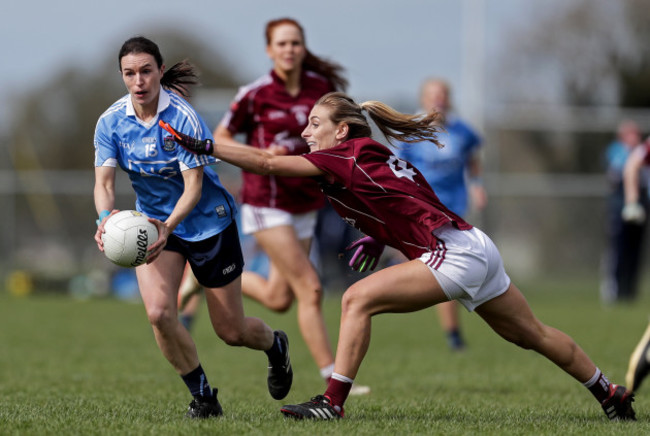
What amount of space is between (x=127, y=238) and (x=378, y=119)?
1480 millimetres

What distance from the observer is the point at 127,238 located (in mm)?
4816

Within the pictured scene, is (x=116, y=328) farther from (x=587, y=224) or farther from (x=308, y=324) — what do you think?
(x=587, y=224)

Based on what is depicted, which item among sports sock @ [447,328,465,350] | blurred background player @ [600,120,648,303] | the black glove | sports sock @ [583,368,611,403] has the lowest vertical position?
blurred background player @ [600,120,648,303]

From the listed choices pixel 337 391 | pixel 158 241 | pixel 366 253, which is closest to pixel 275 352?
pixel 366 253

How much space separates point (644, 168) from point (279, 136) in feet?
35.6

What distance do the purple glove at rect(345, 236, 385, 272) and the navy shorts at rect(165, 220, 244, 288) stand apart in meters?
0.68

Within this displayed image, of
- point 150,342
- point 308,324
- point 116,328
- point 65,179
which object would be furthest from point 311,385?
point 65,179

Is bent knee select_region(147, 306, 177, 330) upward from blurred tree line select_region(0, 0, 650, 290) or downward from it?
upward

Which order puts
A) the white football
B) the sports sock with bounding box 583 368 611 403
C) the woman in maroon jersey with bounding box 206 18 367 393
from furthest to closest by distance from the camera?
the woman in maroon jersey with bounding box 206 18 367 393
the sports sock with bounding box 583 368 611 403
the white football

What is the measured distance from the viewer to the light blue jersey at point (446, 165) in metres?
10.0

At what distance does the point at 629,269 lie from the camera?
1736 centimetres

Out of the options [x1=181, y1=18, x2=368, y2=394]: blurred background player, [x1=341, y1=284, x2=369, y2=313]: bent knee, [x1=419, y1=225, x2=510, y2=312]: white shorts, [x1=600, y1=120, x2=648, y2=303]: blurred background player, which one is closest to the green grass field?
[x1=341, y1=284, x2=369, y2=313]: bent knee

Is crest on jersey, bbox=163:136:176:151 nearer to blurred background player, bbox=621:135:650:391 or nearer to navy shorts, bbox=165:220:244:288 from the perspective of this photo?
navy shorts, bbox=165:220:244:288

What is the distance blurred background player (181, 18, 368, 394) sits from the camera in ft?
22.9
